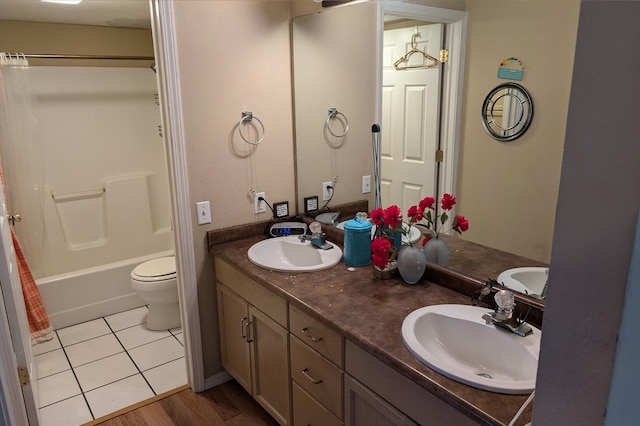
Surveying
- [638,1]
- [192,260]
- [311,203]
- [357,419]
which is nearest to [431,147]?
[311,203]

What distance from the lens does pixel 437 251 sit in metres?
1.87

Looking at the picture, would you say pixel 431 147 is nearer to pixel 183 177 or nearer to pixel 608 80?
pixel 183 177

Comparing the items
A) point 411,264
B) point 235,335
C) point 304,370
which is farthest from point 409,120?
point 235,335

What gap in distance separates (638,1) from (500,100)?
1181 millimetres

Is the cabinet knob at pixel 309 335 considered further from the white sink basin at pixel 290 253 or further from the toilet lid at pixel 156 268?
the toilet lid at pixel 156 268

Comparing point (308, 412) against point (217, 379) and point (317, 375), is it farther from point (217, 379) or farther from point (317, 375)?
point (217, 379)

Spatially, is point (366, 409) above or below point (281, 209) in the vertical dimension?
below

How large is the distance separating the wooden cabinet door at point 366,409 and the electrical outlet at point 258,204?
1166mm

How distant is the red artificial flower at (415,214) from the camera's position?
1936mm

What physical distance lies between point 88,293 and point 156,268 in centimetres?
57

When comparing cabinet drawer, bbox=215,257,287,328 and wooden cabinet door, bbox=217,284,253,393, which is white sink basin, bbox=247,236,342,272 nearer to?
cabinet drawer, bbox=215,257,287,328

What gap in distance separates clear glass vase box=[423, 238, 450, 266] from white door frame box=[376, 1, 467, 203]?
21cm

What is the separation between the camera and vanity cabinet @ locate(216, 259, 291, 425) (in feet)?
6.51

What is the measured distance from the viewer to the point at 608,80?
52 cm
